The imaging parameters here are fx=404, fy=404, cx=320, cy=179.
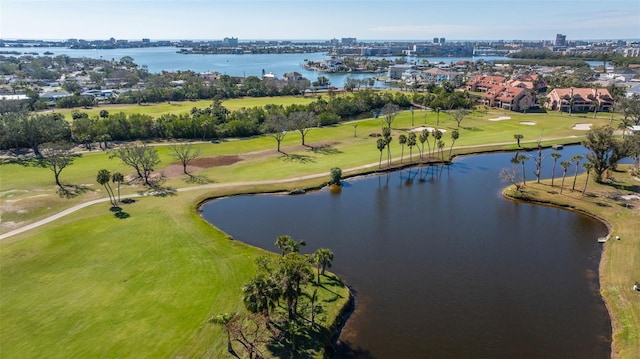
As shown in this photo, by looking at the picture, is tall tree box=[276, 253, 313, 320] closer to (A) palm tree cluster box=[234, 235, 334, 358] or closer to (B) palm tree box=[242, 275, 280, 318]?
(A) palm tree cluster box=[234, 235, 334, 358]

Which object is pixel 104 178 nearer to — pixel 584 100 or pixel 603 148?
pixel 603 148

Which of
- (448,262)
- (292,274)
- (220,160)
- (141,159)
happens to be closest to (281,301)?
(292,274)

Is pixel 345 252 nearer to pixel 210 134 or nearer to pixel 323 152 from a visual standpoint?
pixel 323 152

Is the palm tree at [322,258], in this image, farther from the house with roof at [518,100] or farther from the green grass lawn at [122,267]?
the house with roof at [518,100]

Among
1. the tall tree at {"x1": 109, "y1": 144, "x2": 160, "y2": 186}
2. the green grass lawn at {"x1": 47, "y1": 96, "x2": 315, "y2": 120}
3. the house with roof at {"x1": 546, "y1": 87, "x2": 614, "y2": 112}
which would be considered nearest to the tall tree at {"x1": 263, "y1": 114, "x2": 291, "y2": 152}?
the tall tree at {"x1": 109, "y1": 144, "x2": 160, "y2": 186}

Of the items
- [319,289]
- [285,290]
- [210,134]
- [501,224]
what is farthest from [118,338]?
[210,134]

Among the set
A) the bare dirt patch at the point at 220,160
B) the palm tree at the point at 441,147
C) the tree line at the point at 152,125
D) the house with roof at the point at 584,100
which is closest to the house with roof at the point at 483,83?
the house with roof at the point at 584,100
